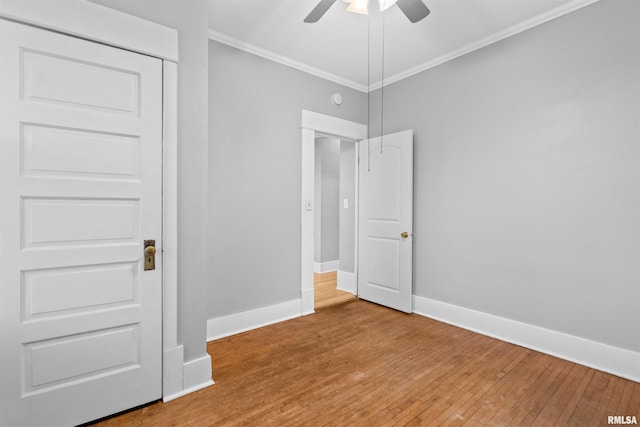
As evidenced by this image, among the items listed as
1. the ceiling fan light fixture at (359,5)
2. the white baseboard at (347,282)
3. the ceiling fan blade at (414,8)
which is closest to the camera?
the ceiling fan blade at (414,8)

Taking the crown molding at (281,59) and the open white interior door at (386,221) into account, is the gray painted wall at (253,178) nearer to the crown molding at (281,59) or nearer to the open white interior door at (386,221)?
the crown molding at (281,59)

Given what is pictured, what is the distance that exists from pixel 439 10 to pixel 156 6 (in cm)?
212

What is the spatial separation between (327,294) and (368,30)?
10.5 ft

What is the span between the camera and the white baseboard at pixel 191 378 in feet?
6.28

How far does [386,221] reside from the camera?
372 centimetres

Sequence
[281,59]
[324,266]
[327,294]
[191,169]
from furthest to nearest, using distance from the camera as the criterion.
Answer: [324,266], [327,294], [281,59], [191,169]

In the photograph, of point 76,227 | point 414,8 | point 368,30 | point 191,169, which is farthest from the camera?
point 368,30

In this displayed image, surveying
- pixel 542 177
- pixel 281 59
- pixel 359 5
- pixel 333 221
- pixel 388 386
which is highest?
pixel 281 59

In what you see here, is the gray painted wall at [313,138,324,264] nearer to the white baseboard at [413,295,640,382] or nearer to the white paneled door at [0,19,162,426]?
the white baseboard at [413,295,640,382]

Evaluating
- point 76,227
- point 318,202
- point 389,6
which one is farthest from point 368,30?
point 318,202

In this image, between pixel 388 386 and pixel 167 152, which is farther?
pixel 388 386

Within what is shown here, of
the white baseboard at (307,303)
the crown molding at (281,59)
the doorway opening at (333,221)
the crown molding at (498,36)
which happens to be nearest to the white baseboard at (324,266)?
the doorway opening at (333,221)

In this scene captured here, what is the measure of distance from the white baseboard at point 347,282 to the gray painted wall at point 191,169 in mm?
2522

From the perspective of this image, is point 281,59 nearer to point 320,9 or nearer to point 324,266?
point 320,9
